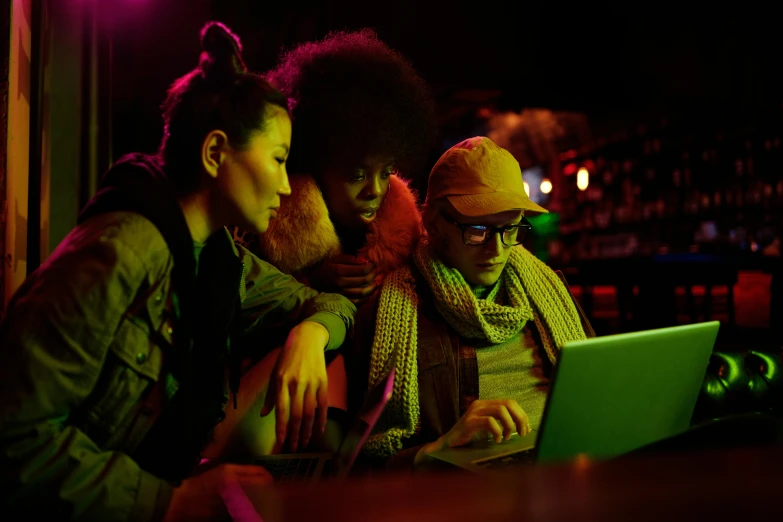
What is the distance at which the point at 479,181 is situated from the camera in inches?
76.3

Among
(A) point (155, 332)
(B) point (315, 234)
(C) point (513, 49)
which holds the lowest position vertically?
(A) point (155, 332)

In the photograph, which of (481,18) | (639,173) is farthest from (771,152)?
(481,18)

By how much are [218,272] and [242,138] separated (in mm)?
289

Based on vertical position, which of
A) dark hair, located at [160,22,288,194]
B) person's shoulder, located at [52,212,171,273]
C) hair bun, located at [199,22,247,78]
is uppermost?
hair bun, located at [199,22,247,78]

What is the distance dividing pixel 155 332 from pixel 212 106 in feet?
1.53

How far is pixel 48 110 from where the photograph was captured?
2371 mm

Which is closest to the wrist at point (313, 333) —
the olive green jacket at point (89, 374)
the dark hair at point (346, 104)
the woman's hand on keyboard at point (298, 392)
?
the woman's hand on keyboard at point (298, 392)

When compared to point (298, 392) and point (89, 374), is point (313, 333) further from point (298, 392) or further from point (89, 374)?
point (89, 374)

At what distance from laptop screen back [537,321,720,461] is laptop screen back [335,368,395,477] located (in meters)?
0.30

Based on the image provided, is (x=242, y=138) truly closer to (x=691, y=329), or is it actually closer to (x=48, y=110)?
(x=691, y=329)

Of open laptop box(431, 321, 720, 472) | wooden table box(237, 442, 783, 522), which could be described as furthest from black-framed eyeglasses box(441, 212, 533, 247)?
wooden table box(237, 442, 783, 522)

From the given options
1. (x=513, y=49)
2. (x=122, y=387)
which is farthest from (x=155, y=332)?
(x=513, y=49)

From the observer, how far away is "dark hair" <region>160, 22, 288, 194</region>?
4.30 ft

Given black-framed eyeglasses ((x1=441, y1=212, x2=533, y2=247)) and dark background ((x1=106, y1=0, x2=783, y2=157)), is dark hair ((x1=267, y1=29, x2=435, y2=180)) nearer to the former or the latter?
black-framed eyeglasses ((x1=441, y1=212, x2=533, y2=247))
